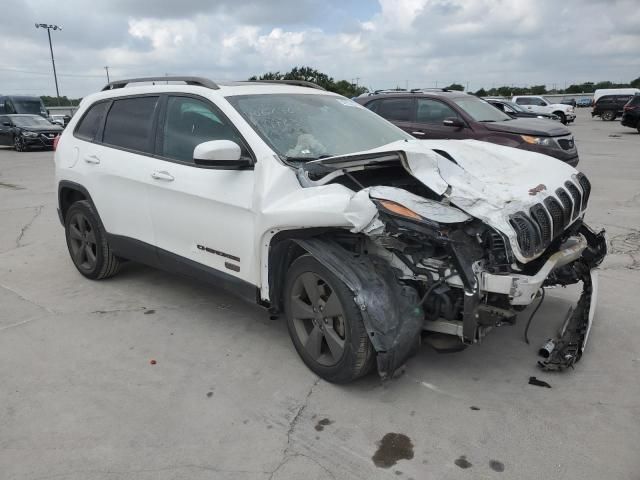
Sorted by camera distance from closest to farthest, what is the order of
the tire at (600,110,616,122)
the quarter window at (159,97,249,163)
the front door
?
the front door < the quarter window at (159,97,249,163) < the tire at (600,110,616,122)

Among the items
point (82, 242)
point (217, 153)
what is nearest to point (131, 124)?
point (82, 242)

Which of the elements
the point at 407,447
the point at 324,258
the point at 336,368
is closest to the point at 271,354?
the point at 336,368

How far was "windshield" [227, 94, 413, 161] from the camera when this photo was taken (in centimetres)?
360

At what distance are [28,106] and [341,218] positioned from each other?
3036 cm

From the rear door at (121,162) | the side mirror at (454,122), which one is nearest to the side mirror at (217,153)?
the rear door at (121,162)

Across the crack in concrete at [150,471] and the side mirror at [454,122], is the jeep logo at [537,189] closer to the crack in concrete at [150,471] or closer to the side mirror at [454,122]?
the crack in concrete at [150,471]

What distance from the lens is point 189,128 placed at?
400 cm

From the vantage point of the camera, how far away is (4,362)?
3.61 m

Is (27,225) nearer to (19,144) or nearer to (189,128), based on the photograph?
(189,128)

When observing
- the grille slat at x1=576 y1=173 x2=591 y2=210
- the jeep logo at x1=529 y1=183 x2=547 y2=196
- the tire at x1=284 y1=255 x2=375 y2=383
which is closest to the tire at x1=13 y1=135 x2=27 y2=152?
the tire at x1=284 y1=255 x2=375 y2=383

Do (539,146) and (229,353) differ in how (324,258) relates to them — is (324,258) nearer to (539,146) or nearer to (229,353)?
(229,353)

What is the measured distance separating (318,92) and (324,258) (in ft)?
6.52

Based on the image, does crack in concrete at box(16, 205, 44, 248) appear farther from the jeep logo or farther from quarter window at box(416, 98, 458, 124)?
quarter window at box(416, 98, 458, 124)

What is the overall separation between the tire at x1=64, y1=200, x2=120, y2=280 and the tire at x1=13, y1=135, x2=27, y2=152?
1821 cm
